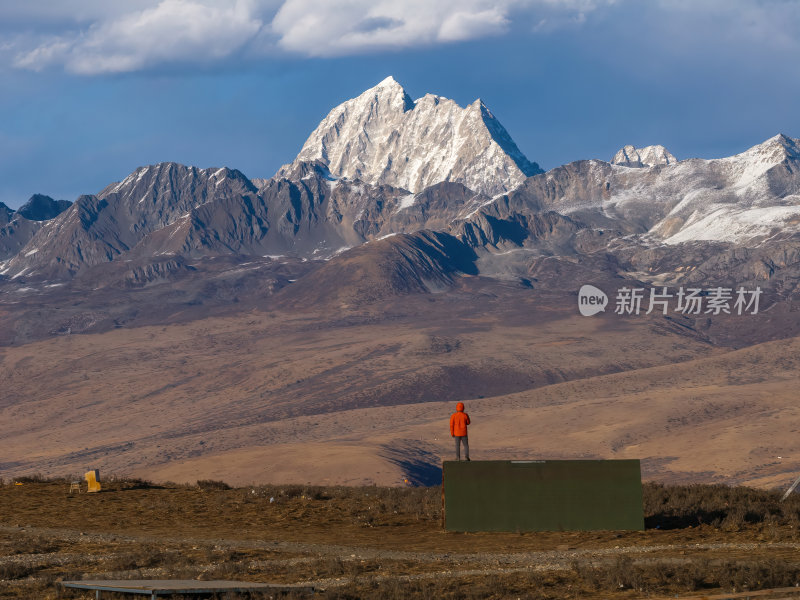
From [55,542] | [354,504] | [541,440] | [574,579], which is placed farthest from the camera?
[541,440]

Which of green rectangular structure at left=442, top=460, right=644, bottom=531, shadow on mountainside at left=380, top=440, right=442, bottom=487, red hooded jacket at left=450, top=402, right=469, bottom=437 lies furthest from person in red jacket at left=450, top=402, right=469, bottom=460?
shadow on mountainside at left=380, top=440, right=442, bottom=487

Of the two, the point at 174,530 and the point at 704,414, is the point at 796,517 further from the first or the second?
the point at 704,414

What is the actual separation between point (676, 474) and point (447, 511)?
3302 inches

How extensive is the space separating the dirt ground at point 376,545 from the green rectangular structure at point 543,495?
0.44 meters

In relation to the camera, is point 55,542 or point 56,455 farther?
point 56,455

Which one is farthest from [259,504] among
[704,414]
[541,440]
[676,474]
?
[704,414]

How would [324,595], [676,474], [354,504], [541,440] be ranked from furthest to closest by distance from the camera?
1. [541,440]
2. [676,474]
3. [354,504]
4. [324,595]

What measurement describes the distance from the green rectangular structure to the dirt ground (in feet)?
1.44

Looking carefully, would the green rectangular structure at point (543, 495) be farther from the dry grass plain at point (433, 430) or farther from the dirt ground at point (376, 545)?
Result: the dry grass plain at point (433, 430)

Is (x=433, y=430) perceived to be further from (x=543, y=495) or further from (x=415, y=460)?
(x=543, y=495)

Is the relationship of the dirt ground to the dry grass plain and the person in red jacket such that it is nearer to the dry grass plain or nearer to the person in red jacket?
the person in red jacket

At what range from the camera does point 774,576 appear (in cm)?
1770

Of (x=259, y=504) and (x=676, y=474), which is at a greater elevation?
(x=259, y=504)

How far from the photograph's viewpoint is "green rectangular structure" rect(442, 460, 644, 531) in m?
24.4
